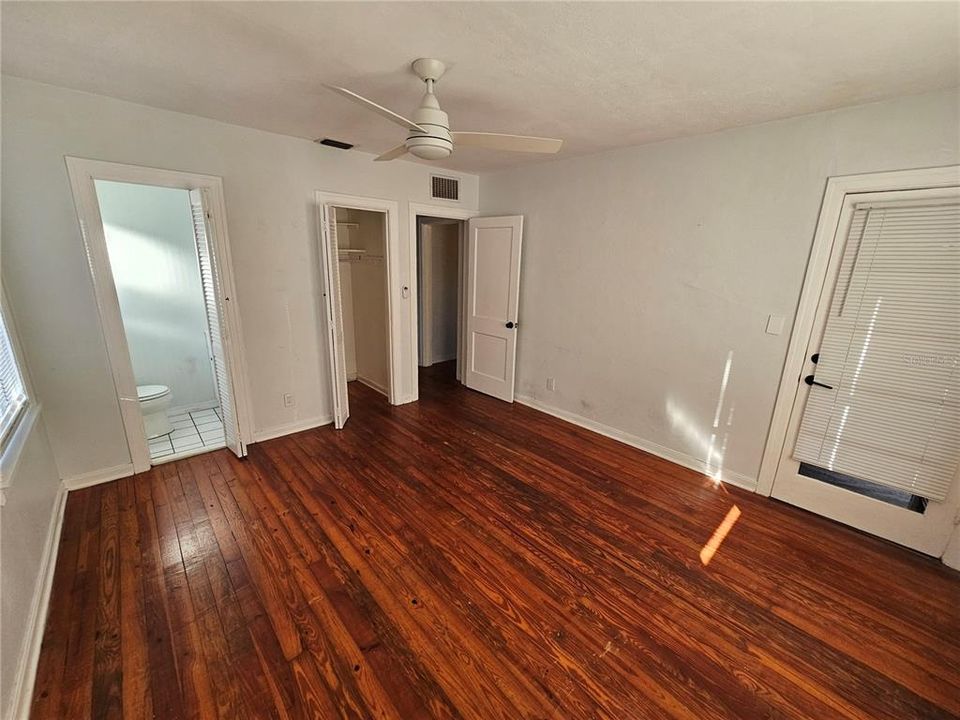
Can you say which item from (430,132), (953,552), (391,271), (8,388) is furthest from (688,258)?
(8,388)

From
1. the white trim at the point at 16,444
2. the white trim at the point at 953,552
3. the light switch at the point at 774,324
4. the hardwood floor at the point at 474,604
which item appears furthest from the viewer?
the light switch at the point at 774,324

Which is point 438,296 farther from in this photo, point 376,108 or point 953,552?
point 953,552

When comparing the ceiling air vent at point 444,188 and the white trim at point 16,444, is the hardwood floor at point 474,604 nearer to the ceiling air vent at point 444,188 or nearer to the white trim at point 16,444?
the white trim at point 16,444

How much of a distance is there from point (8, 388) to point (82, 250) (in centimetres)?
94

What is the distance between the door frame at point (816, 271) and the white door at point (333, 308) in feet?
11.2

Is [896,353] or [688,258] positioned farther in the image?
[688,258]

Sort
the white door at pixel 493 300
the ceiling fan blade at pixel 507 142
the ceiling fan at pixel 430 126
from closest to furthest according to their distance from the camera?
1. the ceiling fan at pixel 430 126
2. the ceiling fan blade at pixel 507 142
3. the white door at pixel 493 300

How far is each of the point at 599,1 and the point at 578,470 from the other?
2723 mm

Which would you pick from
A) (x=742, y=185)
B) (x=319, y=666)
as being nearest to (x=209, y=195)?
(x=319, y=666)

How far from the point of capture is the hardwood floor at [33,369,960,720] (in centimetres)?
143

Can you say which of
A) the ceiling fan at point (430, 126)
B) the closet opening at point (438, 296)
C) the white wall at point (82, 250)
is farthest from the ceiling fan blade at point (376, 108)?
the closet opening at point (438, 296)

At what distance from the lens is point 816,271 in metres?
2.36

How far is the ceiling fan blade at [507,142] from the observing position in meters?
1.95

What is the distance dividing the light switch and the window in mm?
4223
